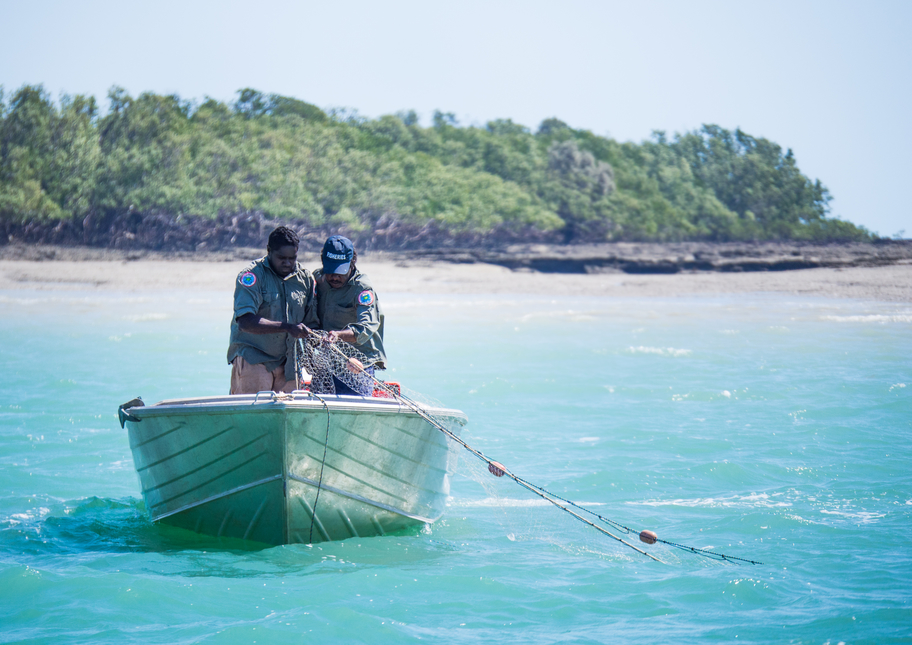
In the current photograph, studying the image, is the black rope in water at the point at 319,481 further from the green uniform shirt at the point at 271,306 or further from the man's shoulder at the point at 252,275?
the man's shoulder at the point at 252,275

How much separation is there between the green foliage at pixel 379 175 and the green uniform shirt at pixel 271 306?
3257cm

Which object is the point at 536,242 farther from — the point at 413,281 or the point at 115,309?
the point at 115,309

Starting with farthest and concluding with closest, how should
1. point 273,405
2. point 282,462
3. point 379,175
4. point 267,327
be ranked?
point 379,175
point 267,327
point 282,462
point 273,405

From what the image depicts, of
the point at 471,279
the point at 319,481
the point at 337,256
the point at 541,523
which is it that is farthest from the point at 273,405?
the point at 471,279

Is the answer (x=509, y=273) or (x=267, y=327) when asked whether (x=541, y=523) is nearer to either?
(x=267, y=327)

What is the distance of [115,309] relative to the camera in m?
23.2

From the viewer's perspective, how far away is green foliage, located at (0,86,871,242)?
36688 millimetres

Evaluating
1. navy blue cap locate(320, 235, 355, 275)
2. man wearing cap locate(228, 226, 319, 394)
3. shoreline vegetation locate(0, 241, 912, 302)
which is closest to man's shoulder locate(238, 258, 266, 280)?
man wearing cap locate(228, 226, 319, 394)

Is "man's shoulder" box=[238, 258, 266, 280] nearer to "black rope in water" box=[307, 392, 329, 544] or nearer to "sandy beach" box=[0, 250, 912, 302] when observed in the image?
"black rope in water" box=[307, 392, 329, 544]

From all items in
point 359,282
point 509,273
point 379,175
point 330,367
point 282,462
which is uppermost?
point 379,175

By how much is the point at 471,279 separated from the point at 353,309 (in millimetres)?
27208

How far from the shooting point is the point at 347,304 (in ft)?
17.7

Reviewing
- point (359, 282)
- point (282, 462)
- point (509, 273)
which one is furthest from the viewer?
point (509, 273)

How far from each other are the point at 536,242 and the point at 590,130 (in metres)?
15.8
